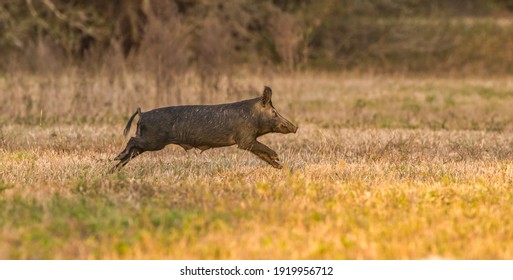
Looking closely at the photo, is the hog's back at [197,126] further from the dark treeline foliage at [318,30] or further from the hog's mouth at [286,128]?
the dark treeline foliage at [318,30]

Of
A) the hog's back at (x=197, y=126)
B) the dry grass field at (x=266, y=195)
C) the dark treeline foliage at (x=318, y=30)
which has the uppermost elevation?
the dark treeline foliage at (x=318, y=30)

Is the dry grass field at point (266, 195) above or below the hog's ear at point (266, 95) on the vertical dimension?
below

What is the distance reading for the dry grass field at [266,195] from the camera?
6473 mm

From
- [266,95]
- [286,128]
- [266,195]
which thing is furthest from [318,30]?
[266,195]

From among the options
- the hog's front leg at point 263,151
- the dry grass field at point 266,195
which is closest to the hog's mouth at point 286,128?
the hog's front leg at point 263,151

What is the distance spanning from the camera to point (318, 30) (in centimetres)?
3562

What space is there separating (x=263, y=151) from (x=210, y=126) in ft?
1.96

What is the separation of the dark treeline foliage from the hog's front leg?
1561 cm

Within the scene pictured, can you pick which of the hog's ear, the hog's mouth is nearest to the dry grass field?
the hog's mouth

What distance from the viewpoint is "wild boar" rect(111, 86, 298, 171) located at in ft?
31.6

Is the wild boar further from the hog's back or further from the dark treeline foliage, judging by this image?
the dark treeline foliage

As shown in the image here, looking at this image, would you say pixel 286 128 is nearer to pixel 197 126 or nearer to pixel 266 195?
pixel 197 126

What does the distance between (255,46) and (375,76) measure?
6.79 meters

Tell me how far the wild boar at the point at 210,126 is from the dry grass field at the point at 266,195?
275 millimetres
